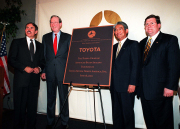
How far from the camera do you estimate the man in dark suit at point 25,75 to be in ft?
7.46

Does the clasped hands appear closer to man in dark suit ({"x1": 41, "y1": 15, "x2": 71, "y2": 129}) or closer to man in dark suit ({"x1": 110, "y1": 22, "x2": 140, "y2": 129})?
man in dark suit ({"x1": 41, "y1": 15, "x2": 71, "y2": 129})

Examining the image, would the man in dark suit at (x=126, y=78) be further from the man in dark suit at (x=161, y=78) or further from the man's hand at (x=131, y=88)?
the man in dark suit at (x=161, y=78)

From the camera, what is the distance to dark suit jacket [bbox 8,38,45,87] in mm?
2284

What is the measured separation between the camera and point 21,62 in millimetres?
2359

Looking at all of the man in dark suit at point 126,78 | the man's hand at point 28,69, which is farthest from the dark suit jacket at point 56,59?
the man in dark suit at point 126,78

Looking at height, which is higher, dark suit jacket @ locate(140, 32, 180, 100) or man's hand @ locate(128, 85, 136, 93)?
dark suit jacket @ locate(140, 32, 180, 100)

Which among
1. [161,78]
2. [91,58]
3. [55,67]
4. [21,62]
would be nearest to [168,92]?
[161,78]

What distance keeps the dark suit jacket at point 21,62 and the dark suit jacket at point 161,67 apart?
1975mm

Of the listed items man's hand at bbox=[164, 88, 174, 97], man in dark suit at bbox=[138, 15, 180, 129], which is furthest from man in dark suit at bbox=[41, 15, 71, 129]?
man's hand at bbox=[164, 88, 174, 97]

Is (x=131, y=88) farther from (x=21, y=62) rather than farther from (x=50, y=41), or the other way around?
(x=21, y=62)

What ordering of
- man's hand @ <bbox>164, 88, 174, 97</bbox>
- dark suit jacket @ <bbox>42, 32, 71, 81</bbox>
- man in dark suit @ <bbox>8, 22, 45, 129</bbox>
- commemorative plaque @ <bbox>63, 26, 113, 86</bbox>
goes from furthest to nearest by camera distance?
dark suit jacket @ <bbox>42, 32, 71, 81</bbox> → man in dark suit @ <bbox>8, 22, 45, 129</bbox> → commemorative plaque @ <bbox>63, 26, 113, 86</bbox> → man's hand @ <bbox>164, 88, 174, 97</bbox>

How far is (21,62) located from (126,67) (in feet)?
6.29

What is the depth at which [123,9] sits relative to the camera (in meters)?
2.80

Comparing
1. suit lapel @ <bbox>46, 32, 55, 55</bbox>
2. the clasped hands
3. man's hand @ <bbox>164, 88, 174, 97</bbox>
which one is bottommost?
man's hand @ <bbox>164, 88, 174, 97</bbox>
